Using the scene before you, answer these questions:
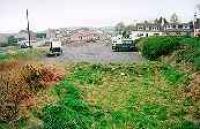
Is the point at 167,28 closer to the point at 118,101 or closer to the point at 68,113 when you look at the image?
the point at 118,101

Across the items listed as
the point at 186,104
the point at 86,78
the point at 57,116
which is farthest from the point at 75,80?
the point at 57,116

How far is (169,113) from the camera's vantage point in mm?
20000

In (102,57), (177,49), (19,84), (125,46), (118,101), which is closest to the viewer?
(19,84)

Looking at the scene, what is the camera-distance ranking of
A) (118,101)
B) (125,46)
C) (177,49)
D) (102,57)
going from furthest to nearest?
1. (125,46)
2. (102,57)
3. (177,49)
4. (118,101)

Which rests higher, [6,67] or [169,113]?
→ [6,67]

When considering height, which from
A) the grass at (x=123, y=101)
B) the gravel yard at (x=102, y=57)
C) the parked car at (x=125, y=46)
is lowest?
the grass at (x=123, y=101)

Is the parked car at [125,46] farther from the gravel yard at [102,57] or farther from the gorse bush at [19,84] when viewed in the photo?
the gorse bush at [19,84]

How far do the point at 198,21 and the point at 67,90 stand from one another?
234 ft

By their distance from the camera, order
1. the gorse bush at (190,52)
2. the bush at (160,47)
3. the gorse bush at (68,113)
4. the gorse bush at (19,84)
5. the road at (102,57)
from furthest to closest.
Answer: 1. the road at (102,57)
2. the bush at (160,47)
3. the gorse bush at (190,52)
4. the gorse bush at (19,84)
5. the gorse bush at (68,113)

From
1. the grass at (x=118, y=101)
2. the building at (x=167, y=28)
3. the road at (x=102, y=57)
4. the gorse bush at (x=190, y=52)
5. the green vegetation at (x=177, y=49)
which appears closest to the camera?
the grass at (x=118, y=101)

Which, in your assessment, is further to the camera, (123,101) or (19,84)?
(123,101)

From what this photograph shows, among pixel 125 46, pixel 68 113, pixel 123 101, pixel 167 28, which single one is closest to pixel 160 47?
pixel 125 46

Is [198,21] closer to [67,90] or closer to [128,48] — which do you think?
[128,48]

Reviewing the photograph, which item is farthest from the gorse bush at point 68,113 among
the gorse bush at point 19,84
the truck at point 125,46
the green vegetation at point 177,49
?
the truck at point 125,46
